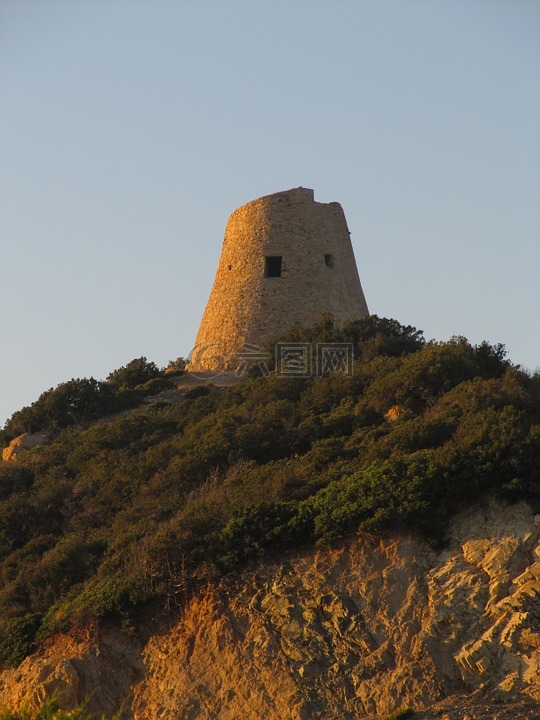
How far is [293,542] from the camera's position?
1695 cm

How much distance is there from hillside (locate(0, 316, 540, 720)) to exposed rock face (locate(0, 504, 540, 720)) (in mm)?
29

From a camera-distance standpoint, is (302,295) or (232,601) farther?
(302,295)

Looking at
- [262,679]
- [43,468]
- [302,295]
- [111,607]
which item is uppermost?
[302,295]

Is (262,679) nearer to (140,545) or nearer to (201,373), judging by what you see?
(140,545)

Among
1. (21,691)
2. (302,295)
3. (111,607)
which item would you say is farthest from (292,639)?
(302,295)

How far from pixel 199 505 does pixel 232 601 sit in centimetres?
263

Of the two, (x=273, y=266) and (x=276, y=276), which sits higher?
(x=273, y=266)

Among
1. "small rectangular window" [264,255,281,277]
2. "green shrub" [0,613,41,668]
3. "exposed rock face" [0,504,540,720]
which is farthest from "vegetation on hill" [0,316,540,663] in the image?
"small rectangular window" [264,255,281,277]

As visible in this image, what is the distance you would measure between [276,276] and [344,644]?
15.5 m

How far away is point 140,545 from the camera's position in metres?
17.9

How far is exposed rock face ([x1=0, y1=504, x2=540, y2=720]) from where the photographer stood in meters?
14.6

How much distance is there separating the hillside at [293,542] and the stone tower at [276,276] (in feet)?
20.1

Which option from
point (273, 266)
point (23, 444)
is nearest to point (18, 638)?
point (23, 444)

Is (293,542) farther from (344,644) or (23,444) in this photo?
(23,444)
